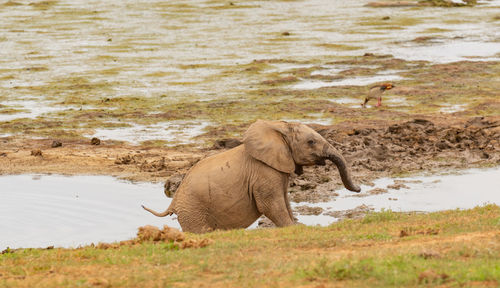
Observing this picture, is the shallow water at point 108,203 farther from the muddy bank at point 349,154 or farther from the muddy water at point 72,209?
the muddy bank at point 349,154

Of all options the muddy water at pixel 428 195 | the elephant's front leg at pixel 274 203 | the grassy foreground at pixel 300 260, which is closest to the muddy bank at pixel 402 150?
the muddy water at pixel 428 195

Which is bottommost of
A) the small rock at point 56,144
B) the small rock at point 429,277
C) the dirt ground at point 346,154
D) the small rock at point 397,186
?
the small rock at point 56,144

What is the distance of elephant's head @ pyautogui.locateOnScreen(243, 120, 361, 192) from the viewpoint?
1559 centimetres

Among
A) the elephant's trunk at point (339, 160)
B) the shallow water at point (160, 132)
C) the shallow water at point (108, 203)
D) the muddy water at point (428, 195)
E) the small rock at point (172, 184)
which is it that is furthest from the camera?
the shallow water at point (160, 132)

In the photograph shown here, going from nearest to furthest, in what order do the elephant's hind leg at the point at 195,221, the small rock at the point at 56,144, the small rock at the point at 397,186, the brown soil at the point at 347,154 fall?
the elephant's hind leg at the point at 195,221
the small rock at the point at 397,186
the brown soil at the point at 347,154
the small rock at the point at 56,144

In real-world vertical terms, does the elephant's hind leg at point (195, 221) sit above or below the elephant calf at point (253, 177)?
below

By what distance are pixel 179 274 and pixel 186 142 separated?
15.3 m

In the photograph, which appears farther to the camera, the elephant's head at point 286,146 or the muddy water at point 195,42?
the muddy water at point 195,42

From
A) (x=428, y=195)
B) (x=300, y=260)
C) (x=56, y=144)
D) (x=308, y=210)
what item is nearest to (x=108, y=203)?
(x=308, y=210)

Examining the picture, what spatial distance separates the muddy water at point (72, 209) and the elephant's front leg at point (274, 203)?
273cm

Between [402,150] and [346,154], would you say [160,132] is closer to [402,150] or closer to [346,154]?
[346,154]

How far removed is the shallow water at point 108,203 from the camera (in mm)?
17469

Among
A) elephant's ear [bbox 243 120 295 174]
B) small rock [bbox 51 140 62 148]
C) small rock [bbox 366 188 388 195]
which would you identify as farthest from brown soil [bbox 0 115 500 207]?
elephant's ear [bbox 243 120 295 174]

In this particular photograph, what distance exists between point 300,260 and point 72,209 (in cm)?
948
